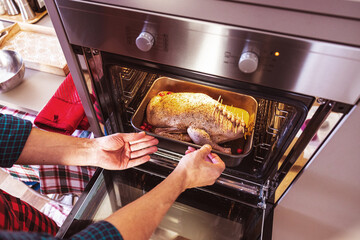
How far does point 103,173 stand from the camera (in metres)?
1.12

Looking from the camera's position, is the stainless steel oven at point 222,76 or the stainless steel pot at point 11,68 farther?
the stainless steel pot at point 11,68

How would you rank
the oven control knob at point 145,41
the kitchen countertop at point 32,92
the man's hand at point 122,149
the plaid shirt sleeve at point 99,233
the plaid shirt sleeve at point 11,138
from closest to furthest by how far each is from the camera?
the plaid shirt sleeve at point 99,233 → the oven control knob at point 145,41 → the plaid shirt sleeve at point 11,138 → the man's hand at point 122,149 → the kitchen countertop at point 32,92

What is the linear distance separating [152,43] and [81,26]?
0.73 feet

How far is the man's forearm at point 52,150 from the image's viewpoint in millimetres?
898

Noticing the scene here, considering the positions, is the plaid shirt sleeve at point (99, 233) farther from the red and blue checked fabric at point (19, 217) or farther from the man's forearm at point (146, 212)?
the red and blue checked fabric at point (19, 217)

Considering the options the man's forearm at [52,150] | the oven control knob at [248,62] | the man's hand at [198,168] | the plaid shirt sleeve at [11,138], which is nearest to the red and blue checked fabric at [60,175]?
the man's forearm at [52,150]

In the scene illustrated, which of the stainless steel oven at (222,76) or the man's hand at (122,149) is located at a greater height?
the stainless steel oven at (222,76)

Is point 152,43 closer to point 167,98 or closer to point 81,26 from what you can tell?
point 81,26

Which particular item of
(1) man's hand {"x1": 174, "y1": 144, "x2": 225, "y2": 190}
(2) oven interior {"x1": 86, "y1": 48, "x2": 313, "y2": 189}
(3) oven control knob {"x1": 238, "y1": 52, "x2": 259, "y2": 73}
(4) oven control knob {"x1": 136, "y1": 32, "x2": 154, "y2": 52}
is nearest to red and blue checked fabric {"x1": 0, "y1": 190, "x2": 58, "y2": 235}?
(2) oven interior {"x1": 86, "y1": 48, "x2": 313, "y2": 189}

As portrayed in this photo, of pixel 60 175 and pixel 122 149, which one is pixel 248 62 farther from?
pixel 60 175

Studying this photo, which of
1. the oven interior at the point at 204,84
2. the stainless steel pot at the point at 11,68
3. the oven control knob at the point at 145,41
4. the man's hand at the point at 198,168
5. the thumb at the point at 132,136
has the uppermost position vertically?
the stainless steel pot at the point at 11,68

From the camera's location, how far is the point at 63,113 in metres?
1.20

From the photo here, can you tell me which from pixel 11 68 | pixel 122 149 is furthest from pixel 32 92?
pixel 122 149

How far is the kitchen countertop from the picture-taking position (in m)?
1.28
